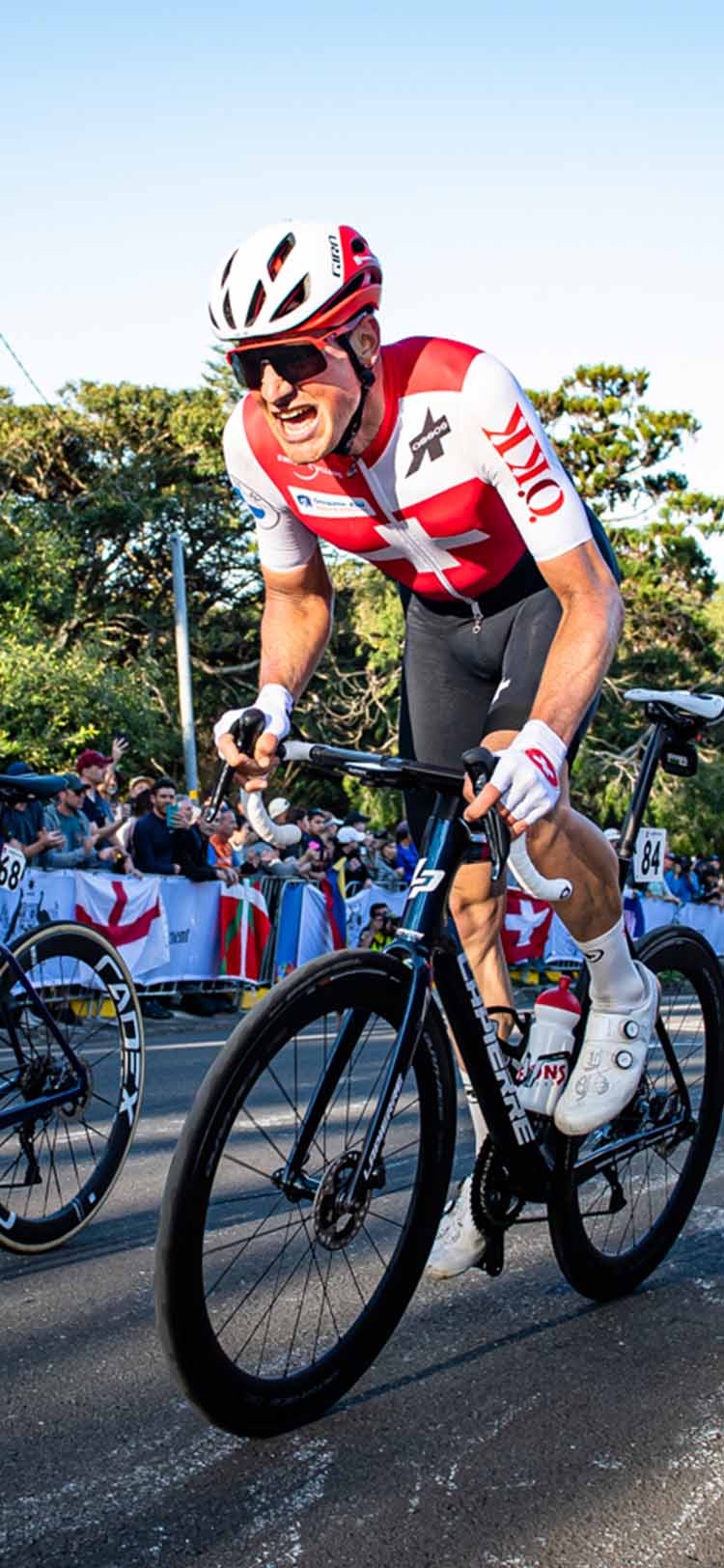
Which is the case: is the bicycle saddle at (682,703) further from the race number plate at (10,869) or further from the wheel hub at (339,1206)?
the race number plate at (10,869)

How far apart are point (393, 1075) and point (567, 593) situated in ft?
3.64

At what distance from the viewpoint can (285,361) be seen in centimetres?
311

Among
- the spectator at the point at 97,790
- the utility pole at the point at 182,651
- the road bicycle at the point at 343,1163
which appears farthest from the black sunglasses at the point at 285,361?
the utility pole at the point at 182,651

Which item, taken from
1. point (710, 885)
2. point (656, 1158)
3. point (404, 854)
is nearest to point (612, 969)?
point (656, 1158)

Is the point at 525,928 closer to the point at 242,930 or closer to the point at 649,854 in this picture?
the point at 242,930

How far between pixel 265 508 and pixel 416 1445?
7.08 ft

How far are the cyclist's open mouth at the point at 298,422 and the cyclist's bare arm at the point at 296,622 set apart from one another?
50 cm

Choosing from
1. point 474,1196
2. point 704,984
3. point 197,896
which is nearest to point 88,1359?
point 474,1196

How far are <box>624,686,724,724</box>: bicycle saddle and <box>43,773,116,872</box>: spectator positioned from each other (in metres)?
7.70

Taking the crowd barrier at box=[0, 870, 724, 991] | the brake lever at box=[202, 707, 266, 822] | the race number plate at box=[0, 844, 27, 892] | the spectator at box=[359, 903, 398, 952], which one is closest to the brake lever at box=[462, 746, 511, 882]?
the brake lever at box=[202, 707, 266, 822]

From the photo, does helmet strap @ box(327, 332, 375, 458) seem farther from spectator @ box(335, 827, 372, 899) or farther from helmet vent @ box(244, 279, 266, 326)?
spectator @ box(335, 827, 372, 899)

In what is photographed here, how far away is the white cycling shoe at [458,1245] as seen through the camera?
335 centimetres

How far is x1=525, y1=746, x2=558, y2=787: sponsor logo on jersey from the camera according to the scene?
106 inches

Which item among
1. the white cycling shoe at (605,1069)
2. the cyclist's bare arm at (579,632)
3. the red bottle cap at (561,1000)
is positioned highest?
the cyclist's bare arm at (579,632)
